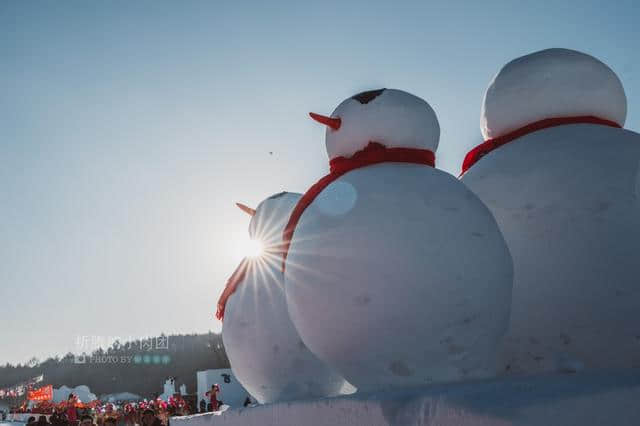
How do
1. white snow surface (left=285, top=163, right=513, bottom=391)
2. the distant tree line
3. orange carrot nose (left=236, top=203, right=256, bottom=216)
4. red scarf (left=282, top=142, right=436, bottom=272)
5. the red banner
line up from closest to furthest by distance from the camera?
white snow surface (left=285, top=163, right=513, bottom=391) → red scarf (left=282, top=142, right=436, bottom=272) → orange carrot nose (left=236, top=203, right=256, bottom=216) → the red banner → the distant tree line

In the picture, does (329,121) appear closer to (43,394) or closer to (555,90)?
(555,90)

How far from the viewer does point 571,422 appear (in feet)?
5.06

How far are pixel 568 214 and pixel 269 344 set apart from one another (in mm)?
1784

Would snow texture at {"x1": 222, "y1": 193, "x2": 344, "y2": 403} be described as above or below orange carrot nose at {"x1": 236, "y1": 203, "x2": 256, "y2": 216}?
below

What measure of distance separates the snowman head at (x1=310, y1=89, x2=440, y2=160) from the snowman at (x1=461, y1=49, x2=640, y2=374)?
0.46 meters

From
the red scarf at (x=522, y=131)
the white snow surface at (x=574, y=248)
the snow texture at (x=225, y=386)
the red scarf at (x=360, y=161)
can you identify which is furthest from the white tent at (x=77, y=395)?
the white snow surface at (x=574, y=248)

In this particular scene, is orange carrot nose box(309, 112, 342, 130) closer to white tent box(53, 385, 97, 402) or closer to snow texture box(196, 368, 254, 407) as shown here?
snow texture box(196, 368, 254, 407)

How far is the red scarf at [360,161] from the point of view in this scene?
9.62 ft

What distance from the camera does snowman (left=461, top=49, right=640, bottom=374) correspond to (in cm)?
274

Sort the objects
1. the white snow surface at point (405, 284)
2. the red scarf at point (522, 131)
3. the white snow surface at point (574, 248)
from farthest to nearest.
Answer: the red scarf at point (522, 131) < the white snow surface at point (574, 248) < the white snow surface at point (405, 284)

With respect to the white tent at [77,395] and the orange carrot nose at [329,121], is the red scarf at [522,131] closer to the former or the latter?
the orange carrot nose at [329,121]

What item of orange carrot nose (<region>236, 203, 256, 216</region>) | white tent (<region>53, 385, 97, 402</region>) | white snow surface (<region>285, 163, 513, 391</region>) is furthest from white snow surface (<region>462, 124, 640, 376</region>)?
white tent (<region>53, 385, 97, 402</region>)

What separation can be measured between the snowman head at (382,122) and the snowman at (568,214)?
46 centimetres

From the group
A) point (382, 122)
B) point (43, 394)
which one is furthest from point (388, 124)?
point (43, 394)
